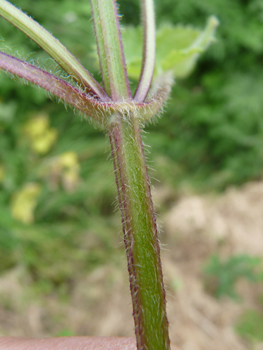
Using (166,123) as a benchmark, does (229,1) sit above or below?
above

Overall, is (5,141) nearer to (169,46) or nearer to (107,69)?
(169,46)

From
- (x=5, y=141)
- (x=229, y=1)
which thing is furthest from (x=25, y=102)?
(x=229, y=1)

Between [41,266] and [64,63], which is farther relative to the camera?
[41,266]

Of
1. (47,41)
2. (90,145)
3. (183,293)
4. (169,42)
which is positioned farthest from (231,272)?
(47,41)

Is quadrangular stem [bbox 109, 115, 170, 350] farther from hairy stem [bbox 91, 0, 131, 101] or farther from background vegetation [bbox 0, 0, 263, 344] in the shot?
background vegetation [bbox 0, 0, 263, 344]

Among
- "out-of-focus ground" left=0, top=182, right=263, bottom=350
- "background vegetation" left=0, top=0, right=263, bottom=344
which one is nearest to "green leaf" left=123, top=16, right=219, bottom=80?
"out-of-focus ground" left=0, top=182, right=263, bottom=350
